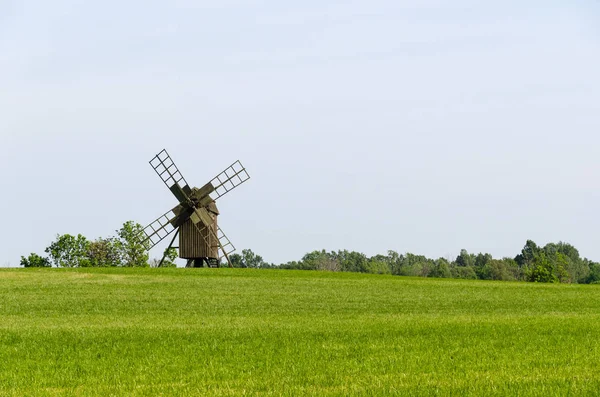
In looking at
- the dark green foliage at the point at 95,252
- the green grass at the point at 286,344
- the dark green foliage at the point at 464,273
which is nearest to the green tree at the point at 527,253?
the dark green foliage at the point at 464,273

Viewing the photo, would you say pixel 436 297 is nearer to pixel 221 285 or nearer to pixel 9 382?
pixel 221 285

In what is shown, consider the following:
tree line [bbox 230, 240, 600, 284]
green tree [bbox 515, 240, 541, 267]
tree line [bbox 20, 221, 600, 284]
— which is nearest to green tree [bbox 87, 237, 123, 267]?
tree line [bbox 20, 221, 600, 284]

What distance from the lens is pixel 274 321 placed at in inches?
999

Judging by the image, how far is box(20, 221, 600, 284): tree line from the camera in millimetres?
86062

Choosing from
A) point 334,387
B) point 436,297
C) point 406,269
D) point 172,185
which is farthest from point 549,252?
point 334,387

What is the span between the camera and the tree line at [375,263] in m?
86.1

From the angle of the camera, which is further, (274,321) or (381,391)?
(274,321)

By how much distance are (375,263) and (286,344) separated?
159 meters

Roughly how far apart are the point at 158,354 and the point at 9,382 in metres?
3.69

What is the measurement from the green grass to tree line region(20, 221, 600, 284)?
102 ft

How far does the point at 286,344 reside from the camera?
19016mm

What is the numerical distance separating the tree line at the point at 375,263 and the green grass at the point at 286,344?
31123 millimetres

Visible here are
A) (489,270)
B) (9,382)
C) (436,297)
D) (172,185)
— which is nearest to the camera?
(9,382)

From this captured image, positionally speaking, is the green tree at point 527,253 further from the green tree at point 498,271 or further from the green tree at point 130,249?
the green tree at point 130,249
